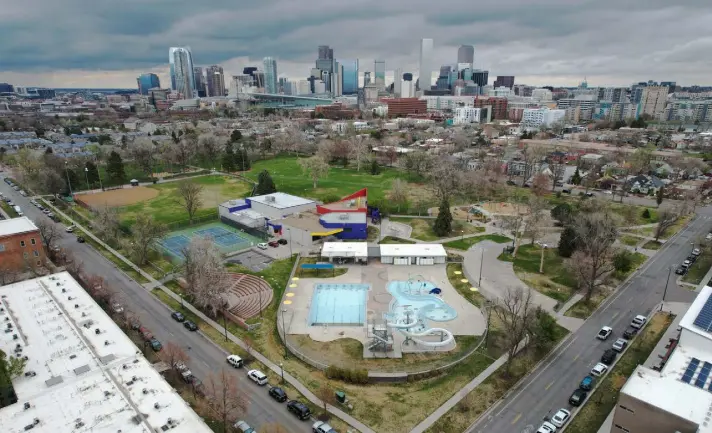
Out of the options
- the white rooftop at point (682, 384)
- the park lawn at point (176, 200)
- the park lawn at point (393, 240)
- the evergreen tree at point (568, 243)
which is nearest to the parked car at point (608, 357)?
the white rooftop at point (682, 384)

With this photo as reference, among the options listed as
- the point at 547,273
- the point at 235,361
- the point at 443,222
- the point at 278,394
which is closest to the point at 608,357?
the point at 547,273

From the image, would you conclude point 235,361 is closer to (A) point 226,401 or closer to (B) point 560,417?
(A) point 226,401

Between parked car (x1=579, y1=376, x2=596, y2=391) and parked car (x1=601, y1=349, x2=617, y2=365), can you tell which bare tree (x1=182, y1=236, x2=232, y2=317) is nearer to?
parked car (x1=579, y1=376, x2=596, y2=391)

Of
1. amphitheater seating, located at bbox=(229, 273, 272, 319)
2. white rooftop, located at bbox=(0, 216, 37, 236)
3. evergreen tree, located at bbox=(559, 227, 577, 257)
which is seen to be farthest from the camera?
evergreen tree, located at bbox=(559, 227, 577, 257)

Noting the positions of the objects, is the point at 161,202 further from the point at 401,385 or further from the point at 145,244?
the point at 401,385

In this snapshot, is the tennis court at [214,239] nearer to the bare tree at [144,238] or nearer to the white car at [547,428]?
the bare tree at [144,238]

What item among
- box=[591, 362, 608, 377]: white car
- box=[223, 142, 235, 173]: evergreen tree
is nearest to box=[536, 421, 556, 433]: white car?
box=[591, 362, 608, 377]: white car
